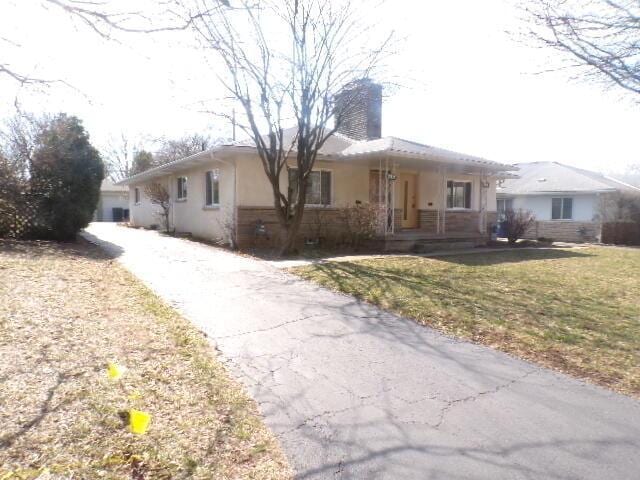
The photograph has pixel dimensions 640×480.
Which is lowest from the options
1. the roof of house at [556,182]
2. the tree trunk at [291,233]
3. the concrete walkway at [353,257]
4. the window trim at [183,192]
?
the concrete walkway at [353,257]

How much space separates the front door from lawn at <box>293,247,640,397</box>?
5.03 metres

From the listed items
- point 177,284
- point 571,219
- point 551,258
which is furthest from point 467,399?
point 571,219

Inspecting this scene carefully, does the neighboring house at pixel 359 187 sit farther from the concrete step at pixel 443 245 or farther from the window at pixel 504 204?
the window at pixel 504 204

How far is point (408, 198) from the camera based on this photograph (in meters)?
17.5

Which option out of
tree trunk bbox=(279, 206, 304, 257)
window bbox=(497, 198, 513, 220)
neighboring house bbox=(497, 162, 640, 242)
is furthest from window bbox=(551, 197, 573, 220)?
tree trunk bbox=(279, 206, 304, 257)

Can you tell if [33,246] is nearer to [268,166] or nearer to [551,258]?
[268,166]

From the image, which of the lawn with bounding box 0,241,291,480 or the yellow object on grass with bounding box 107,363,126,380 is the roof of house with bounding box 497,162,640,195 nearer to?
the lawn with bounding box 0,241,291,480

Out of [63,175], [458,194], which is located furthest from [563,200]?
[63,175]

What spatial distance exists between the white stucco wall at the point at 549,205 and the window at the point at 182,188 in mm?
17816

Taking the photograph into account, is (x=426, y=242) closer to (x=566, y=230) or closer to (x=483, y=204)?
(x=483, y=204)

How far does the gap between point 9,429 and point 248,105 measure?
9.65m

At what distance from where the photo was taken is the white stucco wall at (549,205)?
22.7m

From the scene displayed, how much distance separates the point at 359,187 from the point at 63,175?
9114mm

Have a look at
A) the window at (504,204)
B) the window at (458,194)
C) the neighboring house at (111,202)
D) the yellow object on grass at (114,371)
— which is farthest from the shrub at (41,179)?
the neighboring house at (111,202)
